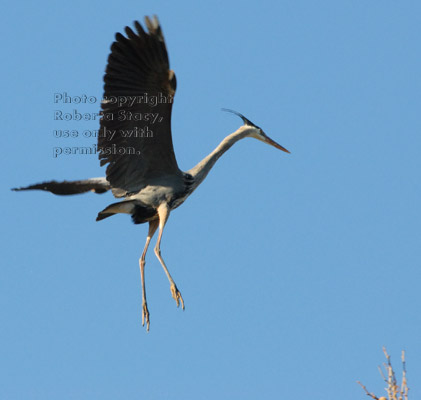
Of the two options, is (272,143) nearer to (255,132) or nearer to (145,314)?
(255,132)

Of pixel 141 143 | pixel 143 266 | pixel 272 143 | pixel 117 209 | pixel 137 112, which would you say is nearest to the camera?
pixel 137 112

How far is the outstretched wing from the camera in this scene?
34.9ft

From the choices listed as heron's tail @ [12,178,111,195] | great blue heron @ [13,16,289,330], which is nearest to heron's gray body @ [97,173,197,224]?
great blue heron @ [13,16,289,330]

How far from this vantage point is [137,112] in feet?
35.9

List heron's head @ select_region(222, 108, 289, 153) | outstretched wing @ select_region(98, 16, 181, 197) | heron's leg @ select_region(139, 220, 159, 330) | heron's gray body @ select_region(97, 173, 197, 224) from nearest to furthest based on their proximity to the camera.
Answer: outstretched wing @ select_region(98, 16, 181, 197), heron's leg @ select_region(139, 220, 159, 330), heron's gray body @ select_region(97, 173, 197, 224), heron's head @ select_region(222, 108, 289, 153)

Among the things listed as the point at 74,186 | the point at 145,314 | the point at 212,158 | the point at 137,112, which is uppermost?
the point at 137,112

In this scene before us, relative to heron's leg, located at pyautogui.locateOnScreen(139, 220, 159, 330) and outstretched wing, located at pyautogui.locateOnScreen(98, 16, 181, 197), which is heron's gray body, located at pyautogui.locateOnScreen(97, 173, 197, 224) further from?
heron's leg, located at pyautogui.locateOnScreen(139, 220, 159, 330)

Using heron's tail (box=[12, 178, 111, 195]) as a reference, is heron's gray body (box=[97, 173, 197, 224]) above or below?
below

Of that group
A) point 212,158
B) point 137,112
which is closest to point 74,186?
point 137,112

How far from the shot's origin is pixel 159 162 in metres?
11.5

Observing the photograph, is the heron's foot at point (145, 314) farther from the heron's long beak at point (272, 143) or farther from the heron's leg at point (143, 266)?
the heron's long beak at point (272, 143)

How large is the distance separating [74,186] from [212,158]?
79.4 inches

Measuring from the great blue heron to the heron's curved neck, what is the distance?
0.01 m

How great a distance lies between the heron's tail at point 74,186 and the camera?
39.3 ft
